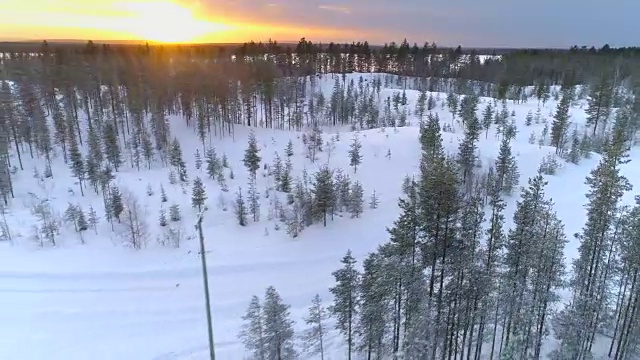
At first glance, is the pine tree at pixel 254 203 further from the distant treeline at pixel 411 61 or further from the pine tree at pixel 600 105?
the distant treeline at pixel 411 61

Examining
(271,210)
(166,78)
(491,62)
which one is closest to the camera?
(271,210)

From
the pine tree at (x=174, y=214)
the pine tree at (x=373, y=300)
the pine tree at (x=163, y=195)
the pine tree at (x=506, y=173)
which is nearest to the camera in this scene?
the pine tree at (x=373, y=300)

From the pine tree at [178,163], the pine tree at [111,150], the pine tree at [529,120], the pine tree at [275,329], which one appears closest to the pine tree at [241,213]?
the pine tree at [178,163]

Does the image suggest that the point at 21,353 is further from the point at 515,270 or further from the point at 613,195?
the point at 613,195

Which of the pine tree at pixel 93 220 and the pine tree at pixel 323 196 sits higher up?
the pine tree at pixel 323 196

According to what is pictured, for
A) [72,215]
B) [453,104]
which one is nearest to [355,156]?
[72,215]

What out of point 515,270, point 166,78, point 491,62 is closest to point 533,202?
point 515,270
